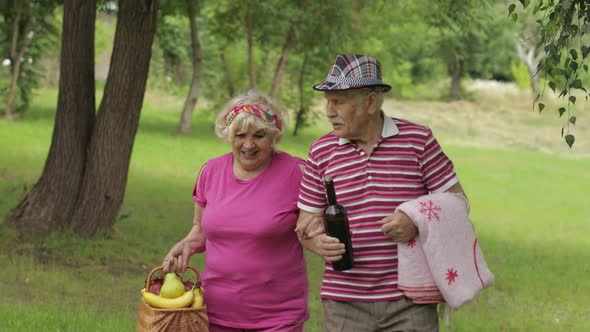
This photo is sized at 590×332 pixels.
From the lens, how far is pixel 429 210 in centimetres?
453

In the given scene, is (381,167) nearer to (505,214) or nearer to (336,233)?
(336,233)

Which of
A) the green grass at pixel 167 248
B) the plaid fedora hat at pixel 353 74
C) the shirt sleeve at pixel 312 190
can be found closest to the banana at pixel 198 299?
the shirt sleeve at pixel 312 190

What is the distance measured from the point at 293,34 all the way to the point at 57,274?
82.1ft

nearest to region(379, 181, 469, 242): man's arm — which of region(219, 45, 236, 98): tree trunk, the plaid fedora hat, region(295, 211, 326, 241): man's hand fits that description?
region(295, 211, 326, 241): man's hand

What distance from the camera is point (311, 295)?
11.5 m

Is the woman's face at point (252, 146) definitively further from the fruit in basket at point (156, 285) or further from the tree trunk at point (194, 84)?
the tree trunk at point (194, 84)

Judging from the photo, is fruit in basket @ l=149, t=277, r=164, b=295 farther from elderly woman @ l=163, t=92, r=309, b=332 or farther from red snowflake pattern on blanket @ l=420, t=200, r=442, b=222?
red snowflake pattern on blanket @ l=420, t=200, r=442, b=222

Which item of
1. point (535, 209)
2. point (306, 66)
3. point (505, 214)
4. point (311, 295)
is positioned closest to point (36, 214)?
point (311, 295)

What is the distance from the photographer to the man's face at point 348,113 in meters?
4.69

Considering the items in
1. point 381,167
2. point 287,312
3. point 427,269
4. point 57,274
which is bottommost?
point 57,274

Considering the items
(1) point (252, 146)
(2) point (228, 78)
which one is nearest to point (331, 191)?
(1) point (252, 146)

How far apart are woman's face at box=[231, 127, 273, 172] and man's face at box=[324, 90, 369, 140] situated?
0.54 meters

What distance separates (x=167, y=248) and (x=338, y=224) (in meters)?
9.76

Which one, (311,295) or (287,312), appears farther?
(311,295)
